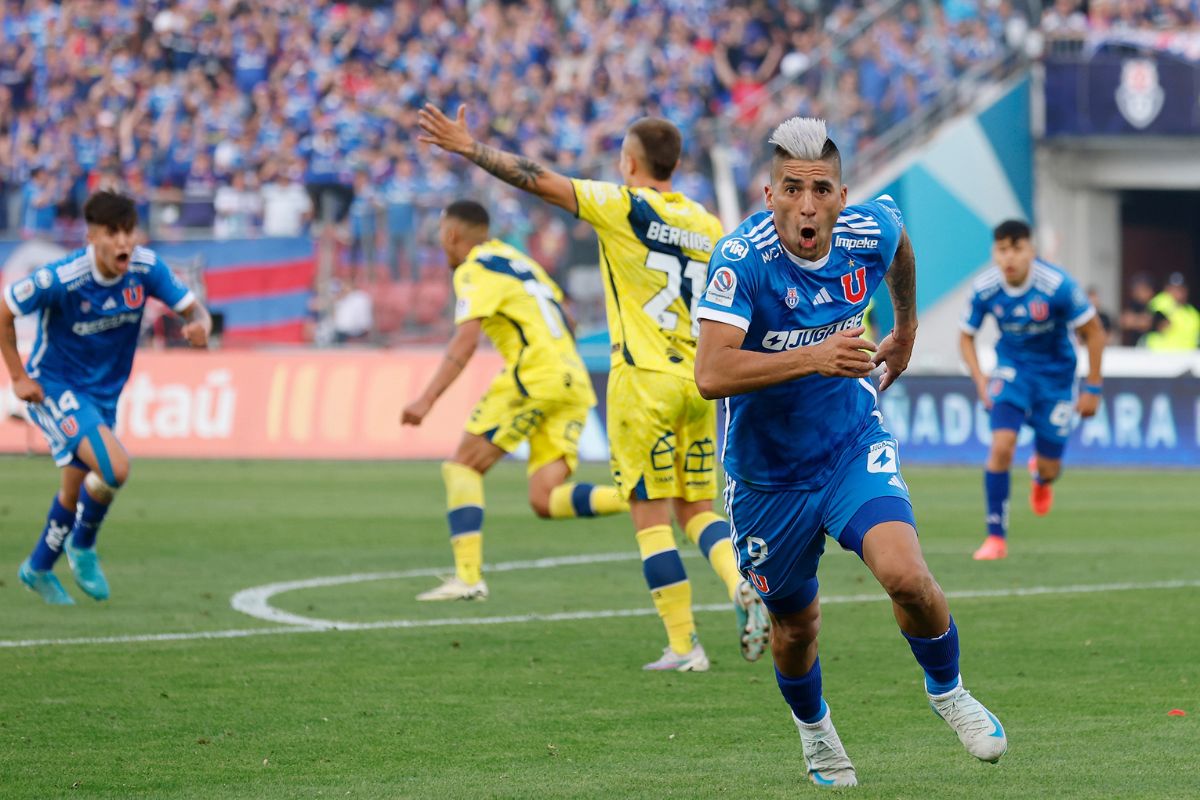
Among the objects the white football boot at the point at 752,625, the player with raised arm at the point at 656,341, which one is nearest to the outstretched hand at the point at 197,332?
the player with raised arm at the point at 656,341

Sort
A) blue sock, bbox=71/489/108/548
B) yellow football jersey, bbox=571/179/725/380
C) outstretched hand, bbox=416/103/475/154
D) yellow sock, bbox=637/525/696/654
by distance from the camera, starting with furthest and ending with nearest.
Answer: blue sock, bbox=71/489/108/548 < yellow sock, bbox=637/525/696/654 < yellow football jersey, bbox=571/179/725/380 < outstretched hand, bbox=416/103/475/154

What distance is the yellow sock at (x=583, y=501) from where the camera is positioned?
1121cm

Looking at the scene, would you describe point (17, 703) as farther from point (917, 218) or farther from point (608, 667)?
point (917, 218)

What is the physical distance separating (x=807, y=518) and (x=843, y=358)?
2.48 feet

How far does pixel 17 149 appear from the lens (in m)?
33.5

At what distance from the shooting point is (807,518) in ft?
20.5

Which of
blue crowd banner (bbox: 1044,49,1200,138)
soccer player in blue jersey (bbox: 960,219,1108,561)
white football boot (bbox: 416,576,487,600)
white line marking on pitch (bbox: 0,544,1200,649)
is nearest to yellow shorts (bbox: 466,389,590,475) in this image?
white football boot (bbox: 416,576,487,600)

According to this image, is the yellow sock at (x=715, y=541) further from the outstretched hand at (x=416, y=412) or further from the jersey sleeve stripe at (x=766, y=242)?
the jersey sleeve stripe at (x=766, y=242)

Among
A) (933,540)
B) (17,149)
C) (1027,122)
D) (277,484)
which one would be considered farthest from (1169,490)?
(17,149)

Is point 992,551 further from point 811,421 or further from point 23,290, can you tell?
point 811,421

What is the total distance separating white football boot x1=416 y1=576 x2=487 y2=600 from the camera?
11.4 m

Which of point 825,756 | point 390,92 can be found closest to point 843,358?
point 825,756

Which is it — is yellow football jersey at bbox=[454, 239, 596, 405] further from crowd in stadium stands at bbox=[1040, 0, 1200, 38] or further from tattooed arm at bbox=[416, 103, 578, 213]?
crowd in stadium stands at bbox=[1040, 0, 1200, 38]

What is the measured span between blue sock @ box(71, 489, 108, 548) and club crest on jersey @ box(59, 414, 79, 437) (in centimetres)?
39
